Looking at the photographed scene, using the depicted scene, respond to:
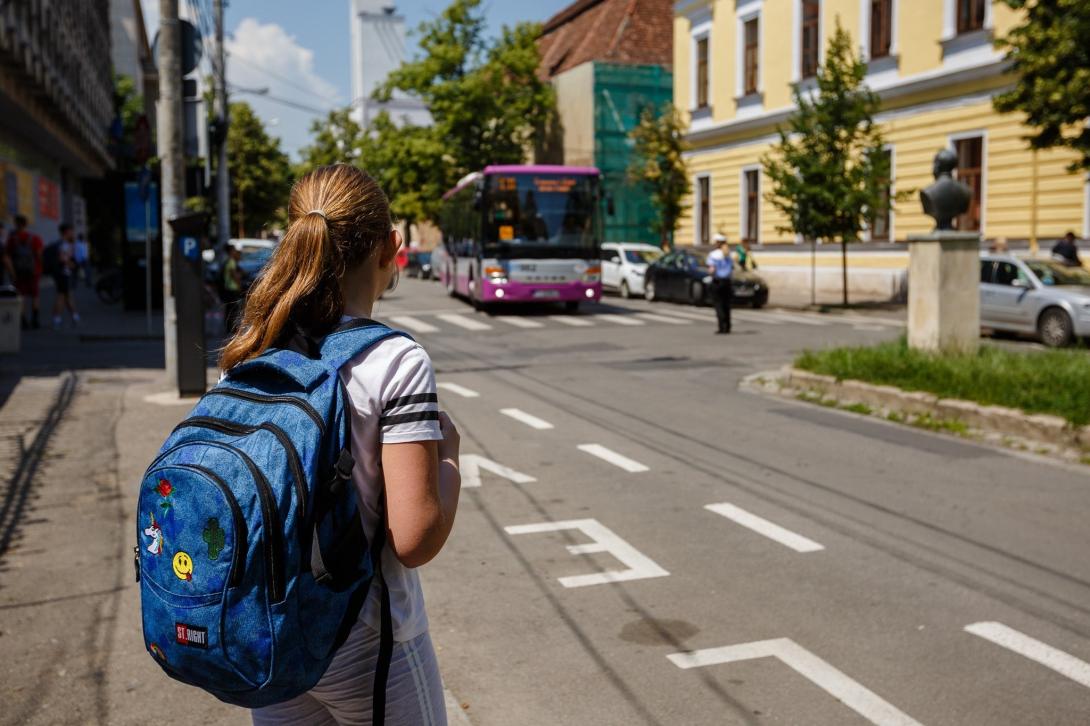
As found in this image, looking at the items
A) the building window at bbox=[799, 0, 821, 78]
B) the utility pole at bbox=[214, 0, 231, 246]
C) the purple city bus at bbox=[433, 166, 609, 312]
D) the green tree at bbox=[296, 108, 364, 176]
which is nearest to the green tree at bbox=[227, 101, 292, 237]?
the green tree at bbox=[296, 108, 364, 176]

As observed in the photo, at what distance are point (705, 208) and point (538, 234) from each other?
15.5 m

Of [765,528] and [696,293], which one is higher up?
[696,293]

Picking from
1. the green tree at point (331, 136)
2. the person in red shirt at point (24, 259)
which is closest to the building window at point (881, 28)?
the person in red shirt at point (24, 259)

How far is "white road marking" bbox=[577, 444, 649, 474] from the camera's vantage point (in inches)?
330

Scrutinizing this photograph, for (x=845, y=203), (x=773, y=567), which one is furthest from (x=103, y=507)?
(x=845, y=203)

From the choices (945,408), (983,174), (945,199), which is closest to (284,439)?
(945,408)

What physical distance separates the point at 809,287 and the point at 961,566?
88.3ft

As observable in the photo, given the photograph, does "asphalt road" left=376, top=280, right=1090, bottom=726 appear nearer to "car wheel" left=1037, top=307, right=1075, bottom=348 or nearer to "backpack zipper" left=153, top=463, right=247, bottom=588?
"backpack zipper" left=153, top=463, right=247, bottom=588

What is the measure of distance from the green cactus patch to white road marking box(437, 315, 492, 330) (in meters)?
20.0

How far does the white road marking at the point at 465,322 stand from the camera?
2219 cm

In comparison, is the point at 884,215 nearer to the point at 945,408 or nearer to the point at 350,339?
the point at 945,408

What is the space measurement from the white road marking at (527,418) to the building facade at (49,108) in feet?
47.9

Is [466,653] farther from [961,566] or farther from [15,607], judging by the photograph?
[961,566]

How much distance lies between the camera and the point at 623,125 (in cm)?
4691
